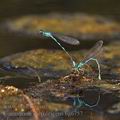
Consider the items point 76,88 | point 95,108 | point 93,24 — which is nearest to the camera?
point 95,108

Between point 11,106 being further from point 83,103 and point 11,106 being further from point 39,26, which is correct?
point 39,26

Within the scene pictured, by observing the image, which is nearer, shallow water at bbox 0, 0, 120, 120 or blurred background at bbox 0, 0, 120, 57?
shallow water at bbox 0, 0, 120, 120

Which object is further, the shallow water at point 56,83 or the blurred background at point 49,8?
the blurred background at point 49,8

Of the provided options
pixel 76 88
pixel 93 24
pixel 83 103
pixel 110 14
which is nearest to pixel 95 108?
pixel 83 103

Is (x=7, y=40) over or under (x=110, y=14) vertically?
under

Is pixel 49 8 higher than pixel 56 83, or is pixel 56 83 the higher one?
pixel 49 8

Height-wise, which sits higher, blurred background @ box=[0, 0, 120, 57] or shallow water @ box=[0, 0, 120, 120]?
blurred background @ box=[0, 0, 120, 57]

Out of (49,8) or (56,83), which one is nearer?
(56,83)

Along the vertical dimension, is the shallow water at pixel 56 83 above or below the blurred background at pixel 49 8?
below

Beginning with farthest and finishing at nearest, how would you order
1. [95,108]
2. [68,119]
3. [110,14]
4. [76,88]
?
[110,14] < [76,88] < [95,108] < [68,119]

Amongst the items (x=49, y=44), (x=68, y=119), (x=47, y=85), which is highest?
(x=49, y=44)

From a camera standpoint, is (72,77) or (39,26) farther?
(39,26)
